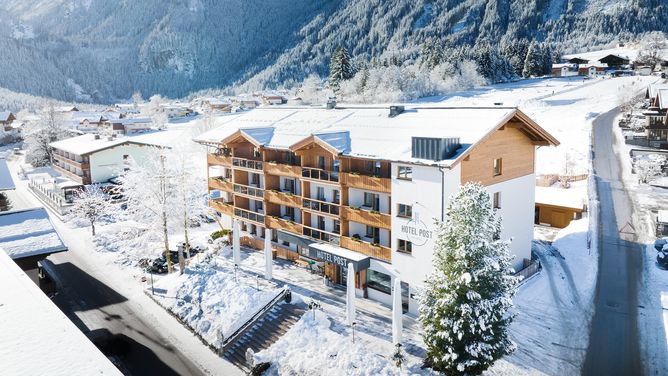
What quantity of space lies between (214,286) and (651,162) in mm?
49139

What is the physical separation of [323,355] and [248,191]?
18.9 m

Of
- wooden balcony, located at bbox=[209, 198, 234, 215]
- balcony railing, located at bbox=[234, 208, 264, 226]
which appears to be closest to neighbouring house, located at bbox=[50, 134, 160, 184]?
wooden balcony, located at bbox=[209, 198, 234, 215]

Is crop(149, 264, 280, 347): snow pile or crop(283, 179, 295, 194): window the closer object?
crop(149, 264, 280, 347): snow pile

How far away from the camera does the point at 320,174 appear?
112ft

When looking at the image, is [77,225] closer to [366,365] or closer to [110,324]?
[110,324]

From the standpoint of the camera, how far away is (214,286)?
3291cm

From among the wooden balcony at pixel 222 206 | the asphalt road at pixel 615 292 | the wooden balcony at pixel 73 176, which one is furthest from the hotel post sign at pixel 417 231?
the wooden balcony at pixel 73 176

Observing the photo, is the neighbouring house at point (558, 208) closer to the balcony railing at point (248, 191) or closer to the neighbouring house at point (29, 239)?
the balcony railing at point (248, 191)

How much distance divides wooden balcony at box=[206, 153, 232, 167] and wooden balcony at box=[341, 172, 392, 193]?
45.6ft

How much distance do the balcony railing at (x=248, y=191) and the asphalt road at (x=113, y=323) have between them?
39.2 ft

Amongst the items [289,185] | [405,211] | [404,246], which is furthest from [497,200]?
[289,185]

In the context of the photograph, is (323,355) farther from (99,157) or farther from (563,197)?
(99,157)

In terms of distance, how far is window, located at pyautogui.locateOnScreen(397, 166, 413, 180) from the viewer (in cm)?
2892

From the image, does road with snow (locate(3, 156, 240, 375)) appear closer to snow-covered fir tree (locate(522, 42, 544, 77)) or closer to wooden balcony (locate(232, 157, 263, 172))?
wooden balcony (locate(232, 157, 263, 172))
